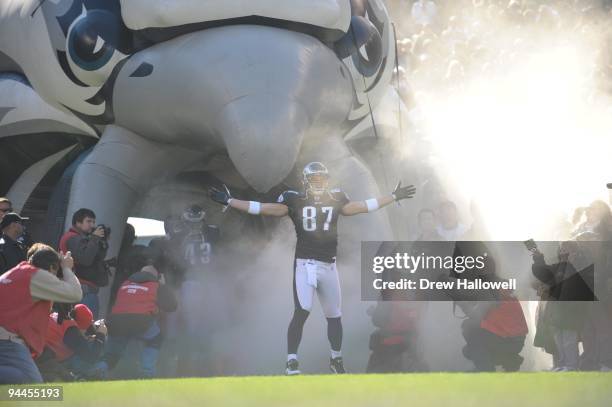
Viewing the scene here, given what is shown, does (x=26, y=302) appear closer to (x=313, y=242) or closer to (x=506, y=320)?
(x=313, y=242)

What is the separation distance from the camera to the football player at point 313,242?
19.5 feet

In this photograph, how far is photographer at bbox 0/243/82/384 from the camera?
15.5ft

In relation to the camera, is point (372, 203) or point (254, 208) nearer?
point (254, 208)

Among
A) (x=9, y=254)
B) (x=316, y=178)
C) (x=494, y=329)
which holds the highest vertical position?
(x=316, y=178)

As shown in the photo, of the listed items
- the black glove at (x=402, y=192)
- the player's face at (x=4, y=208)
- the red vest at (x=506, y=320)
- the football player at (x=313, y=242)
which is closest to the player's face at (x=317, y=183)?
the football player at (x=313, y=242)

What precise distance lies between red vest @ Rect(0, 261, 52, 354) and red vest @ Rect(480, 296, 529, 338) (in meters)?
2.79

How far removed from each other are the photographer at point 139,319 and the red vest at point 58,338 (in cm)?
61

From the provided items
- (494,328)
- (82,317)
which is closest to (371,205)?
(494,328)

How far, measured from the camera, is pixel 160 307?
6.48 metres

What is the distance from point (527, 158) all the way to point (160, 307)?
15.8ft

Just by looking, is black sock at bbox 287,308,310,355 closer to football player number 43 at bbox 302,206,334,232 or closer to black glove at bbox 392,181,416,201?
football player number 43 at bbox 302,206,334,232

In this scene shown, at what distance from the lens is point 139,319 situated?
6348 millimetres

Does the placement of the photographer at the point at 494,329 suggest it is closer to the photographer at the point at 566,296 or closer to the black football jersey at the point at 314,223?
the photographer at the point at 566,296

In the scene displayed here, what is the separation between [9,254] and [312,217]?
69.2 inches
